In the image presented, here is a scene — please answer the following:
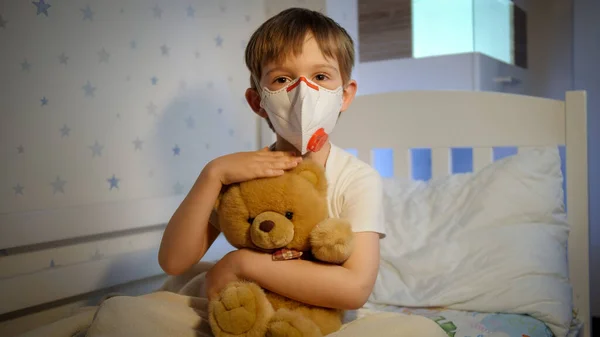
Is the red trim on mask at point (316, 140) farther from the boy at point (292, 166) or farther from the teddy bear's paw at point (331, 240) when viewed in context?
the teddy bear's paw at point (331, 240)

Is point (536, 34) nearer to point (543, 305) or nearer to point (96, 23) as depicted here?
point (543, 305)

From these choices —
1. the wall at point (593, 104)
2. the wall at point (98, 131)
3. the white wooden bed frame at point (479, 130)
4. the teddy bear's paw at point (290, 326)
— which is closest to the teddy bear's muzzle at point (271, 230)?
the teddy bear's paw at point (290, 326)

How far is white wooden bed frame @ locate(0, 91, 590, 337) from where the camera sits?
1178mm

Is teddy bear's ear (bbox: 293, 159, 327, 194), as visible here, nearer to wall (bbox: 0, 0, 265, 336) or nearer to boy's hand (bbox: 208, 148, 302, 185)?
boy's hand (bbox: 208, 148, 302, 185)

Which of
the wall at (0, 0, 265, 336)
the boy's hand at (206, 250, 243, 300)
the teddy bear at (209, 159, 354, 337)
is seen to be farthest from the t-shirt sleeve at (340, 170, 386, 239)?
the wall at (0, 0, 265, 336)

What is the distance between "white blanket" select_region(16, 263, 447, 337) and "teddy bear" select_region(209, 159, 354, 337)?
0.26 feet

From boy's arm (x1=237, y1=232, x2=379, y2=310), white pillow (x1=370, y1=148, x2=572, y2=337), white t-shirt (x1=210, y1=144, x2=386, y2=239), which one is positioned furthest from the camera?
white pillow (x1=370, y1=148, x2=572, y2=337)

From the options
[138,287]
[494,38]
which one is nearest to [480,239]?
[138,287]

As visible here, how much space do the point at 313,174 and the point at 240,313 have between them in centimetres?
24

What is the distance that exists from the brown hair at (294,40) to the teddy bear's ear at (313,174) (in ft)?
0.63

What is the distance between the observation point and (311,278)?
0.87 metres

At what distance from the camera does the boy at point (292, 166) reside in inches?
34.7

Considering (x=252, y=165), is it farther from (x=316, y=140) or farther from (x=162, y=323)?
(x=162, y=323)

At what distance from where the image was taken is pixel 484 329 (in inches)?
46.3
